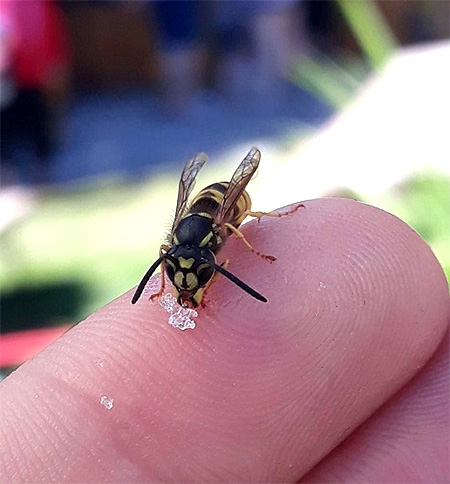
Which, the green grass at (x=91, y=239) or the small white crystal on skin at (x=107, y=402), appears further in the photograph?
the green grass at (x=91, y=239)

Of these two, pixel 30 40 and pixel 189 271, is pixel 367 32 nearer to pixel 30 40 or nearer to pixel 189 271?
pixel 189 271

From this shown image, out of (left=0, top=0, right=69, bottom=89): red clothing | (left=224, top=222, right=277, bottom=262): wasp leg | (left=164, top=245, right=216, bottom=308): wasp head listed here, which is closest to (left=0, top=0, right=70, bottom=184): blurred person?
(left=0, top=0, right=69, bottom=89): red clothing

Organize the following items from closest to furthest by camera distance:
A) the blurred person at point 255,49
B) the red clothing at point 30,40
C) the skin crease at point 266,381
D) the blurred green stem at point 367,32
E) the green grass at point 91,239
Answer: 1. the skin crease at point 266,381
2. the blurred green stem at point 367,32
3. the green grass at point 91,239
4. the red clothing at point 30,40
5. the blurred person at point 255,49

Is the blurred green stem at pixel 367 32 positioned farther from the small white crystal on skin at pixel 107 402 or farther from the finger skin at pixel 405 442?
the small white crystal on skin at pixel 107 402

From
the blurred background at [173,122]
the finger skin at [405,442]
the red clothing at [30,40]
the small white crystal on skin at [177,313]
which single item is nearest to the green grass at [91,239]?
the blurred background at [173,122]

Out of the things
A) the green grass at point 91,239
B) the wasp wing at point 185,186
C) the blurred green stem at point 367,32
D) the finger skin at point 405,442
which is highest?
the blurred green stem at point 367,32

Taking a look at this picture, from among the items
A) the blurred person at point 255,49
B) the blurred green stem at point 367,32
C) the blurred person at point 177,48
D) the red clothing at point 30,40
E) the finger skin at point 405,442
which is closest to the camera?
the finger skin at point 405,442

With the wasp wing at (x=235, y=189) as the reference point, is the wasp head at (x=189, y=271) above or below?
below

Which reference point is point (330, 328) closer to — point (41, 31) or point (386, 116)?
point (386, 116)

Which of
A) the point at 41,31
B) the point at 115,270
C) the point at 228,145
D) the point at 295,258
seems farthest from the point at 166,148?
the point at 295,258
